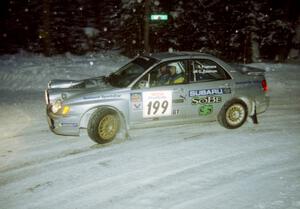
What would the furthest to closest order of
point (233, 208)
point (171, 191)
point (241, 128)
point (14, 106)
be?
1. point (14, 106)
2. point (241, 128)
3. point (171, 191)
4. point (233, 208)

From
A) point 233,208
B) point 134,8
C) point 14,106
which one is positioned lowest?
point 233,208

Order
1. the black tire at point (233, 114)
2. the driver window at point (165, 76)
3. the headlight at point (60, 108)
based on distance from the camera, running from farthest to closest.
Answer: the black tire at point (233, 114)
the driver window at point (165, 76)
the headlight at point (60, 108)

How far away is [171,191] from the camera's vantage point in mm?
4961

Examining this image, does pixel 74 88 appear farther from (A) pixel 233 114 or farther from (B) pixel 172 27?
(B) pixel 172 27

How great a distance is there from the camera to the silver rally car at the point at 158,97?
6.71 meters

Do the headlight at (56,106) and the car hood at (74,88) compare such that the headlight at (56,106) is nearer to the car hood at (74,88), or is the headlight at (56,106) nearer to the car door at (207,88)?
the car hood at (74,88)

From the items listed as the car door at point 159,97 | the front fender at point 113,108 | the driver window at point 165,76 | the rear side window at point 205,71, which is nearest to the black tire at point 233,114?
the rear side window at point 205,71

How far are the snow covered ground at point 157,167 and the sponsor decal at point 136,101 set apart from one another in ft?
2.25

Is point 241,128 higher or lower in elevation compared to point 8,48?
lower

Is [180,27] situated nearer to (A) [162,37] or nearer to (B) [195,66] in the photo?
(A) [162,37]

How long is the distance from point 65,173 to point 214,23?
68.8 feet

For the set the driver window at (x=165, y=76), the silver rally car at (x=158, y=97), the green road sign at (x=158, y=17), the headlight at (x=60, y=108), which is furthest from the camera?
the green road sign at (x=158, y=17)

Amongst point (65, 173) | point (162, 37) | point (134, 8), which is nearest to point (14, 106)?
point (65, 173)

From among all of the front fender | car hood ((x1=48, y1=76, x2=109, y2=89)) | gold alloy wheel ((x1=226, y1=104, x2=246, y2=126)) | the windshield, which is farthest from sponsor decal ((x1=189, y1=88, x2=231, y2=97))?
car hood ((x1=48, y1=76, x2=109, y2=89))
